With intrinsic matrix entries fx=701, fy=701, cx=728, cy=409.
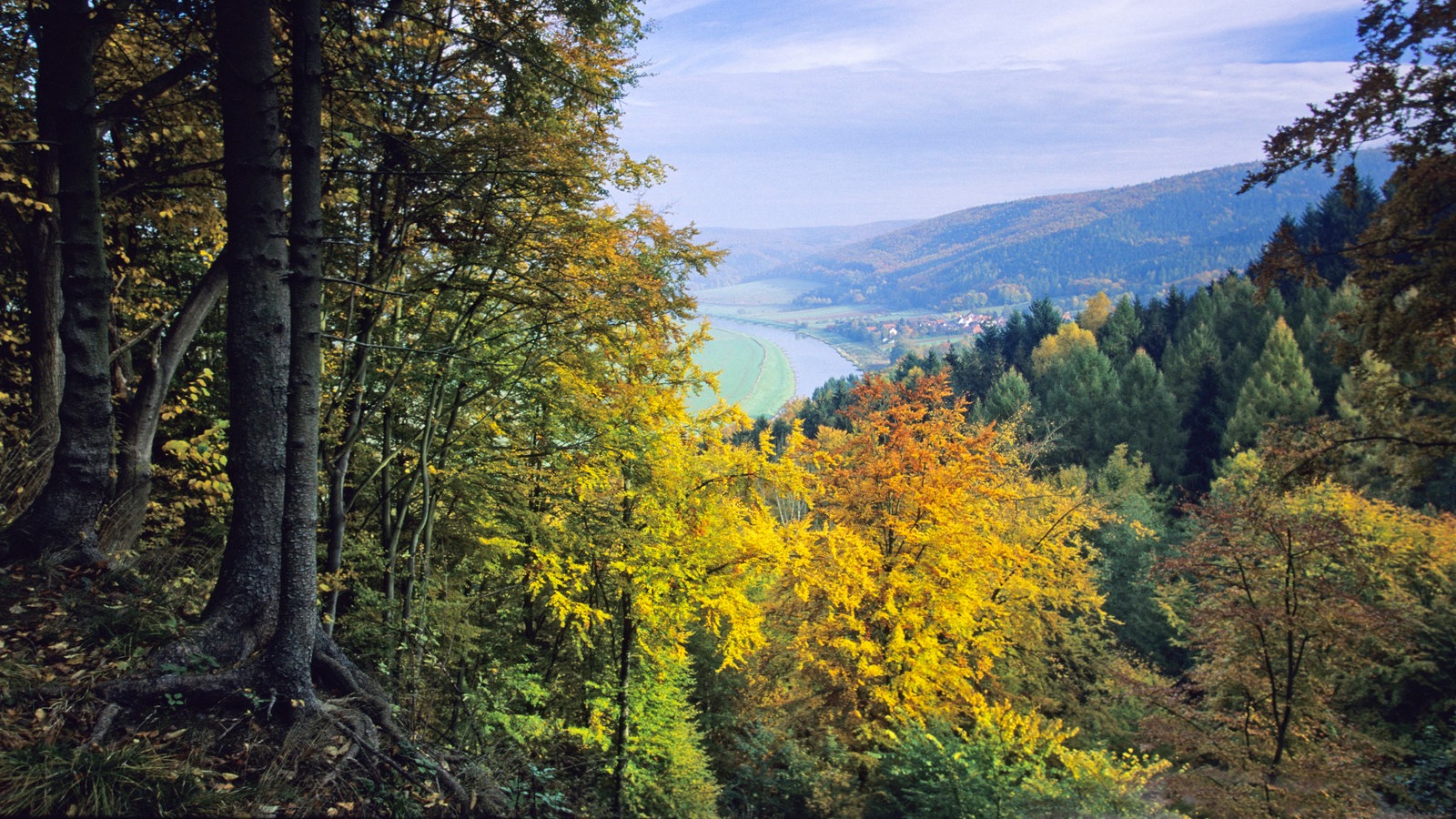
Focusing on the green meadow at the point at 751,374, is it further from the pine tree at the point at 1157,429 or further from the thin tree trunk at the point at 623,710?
the thin tree trunk at the point at 623,710

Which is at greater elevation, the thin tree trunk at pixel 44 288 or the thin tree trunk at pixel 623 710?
the thin tree trunk at pixel 44 288

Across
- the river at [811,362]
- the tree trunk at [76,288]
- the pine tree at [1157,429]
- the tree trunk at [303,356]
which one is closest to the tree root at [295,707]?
the tree trunk at [303,356]

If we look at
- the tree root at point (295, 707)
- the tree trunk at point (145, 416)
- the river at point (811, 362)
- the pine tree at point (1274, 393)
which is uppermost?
the tree trunk at point (145, 416)

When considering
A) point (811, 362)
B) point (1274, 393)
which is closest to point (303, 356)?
point (1274, 393)

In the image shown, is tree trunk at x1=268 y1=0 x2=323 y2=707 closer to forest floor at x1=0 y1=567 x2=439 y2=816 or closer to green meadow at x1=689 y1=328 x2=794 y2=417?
forest floor at x1=0 y1=567 x2=439 y2=816

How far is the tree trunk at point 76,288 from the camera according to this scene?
4613 mm

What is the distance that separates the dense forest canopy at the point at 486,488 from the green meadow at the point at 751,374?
7291 cm

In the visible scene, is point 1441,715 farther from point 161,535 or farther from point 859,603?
point 161,535

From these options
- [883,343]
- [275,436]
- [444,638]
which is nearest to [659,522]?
[444,638]

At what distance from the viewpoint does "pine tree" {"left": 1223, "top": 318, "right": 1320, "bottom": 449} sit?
3378 centimetres

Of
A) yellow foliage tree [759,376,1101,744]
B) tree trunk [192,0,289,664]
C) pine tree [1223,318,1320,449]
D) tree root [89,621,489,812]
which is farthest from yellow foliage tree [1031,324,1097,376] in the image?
tree trunk [192,0,289,664]

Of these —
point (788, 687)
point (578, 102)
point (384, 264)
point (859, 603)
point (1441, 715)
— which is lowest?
point (1441, 715)

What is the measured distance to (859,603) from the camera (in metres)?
12.8

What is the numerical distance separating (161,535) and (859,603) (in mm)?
10163
